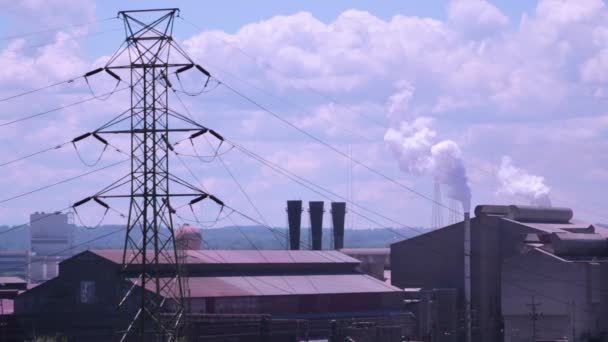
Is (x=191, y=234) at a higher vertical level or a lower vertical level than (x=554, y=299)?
higher

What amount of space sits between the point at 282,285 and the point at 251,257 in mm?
4536

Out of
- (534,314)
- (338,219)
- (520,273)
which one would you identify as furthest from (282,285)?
(338,219)

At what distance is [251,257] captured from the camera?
235 ft

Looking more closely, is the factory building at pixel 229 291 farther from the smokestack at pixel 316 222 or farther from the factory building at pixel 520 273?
the smokestack at pixel 316 222

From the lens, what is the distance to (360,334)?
52844mm

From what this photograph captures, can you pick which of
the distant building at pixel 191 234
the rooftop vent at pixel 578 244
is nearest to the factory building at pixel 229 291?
the distant building at pixel 191 234

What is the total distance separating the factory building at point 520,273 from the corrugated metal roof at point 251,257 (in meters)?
6.67

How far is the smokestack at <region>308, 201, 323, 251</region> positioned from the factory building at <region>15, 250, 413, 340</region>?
2379cm

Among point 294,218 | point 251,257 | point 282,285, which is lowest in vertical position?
point 282,285

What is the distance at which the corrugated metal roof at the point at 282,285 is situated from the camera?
2470 inches

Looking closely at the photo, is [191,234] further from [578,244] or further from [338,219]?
[338,219]

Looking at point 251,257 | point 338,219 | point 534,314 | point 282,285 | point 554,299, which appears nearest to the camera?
point 534,314

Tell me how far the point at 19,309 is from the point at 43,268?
373ft

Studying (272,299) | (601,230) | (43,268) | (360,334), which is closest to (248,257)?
(272,299)
